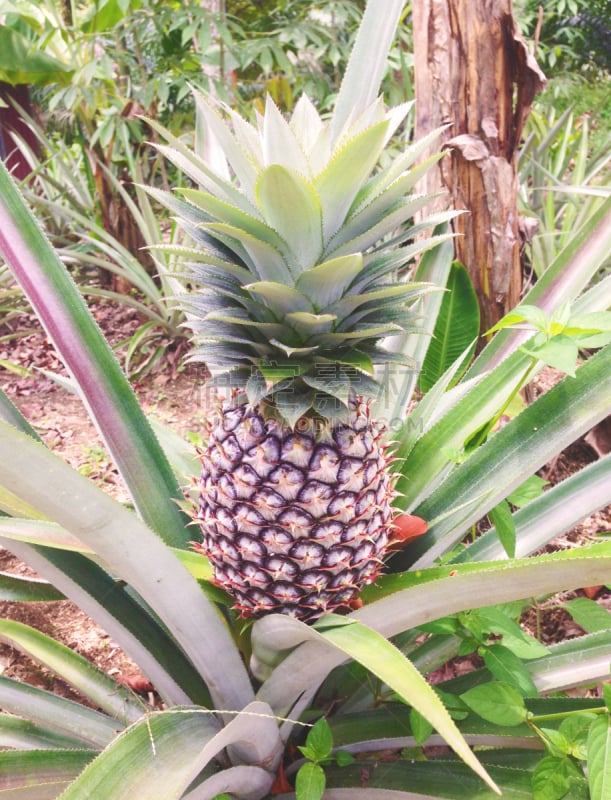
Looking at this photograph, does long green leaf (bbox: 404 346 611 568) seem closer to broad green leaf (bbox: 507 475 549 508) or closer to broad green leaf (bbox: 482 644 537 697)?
broad green leaf (bbox: 507 475 549 508)

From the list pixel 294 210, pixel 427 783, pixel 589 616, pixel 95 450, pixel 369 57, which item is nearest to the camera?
pixel 294 210

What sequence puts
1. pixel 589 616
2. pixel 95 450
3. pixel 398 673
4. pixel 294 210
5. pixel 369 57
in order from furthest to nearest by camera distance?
pixel 95 450
pixel 369 57
pixel 589 616
pixel 294 210
pixel 398 673

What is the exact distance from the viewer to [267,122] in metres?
0.67

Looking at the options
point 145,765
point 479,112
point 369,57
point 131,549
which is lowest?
point 145,765

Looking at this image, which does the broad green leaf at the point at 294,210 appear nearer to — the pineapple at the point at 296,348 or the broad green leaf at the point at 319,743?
the pineapple at the point at 296,348

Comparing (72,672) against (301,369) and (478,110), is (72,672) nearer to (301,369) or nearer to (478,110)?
(301,369)

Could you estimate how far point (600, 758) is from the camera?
65cm

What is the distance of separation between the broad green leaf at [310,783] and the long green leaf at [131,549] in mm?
122

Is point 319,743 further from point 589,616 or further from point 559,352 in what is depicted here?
point 559,352

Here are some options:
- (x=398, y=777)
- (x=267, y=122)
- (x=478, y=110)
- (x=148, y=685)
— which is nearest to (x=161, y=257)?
(x=478, y=110)

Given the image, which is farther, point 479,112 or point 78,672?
point 479,112

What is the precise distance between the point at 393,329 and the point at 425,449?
0.95 feet

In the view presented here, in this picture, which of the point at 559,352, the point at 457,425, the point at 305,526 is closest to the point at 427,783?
the point at 305,526

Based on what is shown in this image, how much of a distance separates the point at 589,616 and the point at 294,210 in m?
0.75
